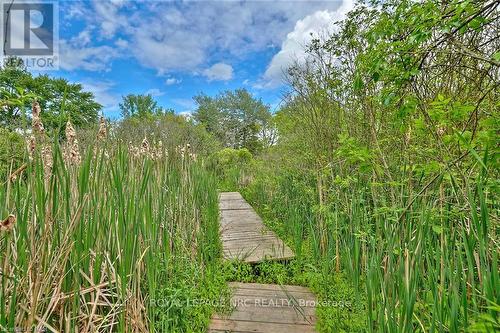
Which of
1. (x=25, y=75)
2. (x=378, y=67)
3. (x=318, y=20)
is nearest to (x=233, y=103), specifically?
(x=25, y=75)

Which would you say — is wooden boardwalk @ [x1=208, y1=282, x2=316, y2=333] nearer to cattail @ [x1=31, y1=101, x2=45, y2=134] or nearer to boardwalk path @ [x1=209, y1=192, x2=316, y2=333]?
boardwalk path @ [x1=209, y1=192, x2=316, y2=333]

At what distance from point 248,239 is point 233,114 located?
21494mm

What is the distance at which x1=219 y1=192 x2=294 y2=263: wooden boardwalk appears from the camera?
9.46 feet

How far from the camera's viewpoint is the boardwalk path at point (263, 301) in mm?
1827

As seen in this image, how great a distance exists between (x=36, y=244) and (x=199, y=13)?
5.35 meters

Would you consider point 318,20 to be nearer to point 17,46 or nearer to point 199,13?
point 199,13

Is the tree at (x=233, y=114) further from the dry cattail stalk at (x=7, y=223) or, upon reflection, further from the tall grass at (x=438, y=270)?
the dry cattail stalk at (x=7, y=223)

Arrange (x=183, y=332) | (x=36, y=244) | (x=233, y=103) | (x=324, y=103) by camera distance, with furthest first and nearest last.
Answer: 1. (x=233, y=103)
2. (x=324, y=103)
3. (x=183, y=332)
4. (x=36, y=244)

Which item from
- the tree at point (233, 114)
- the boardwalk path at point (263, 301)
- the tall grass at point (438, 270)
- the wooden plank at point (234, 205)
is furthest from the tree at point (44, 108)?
the tree at point (233, 114)

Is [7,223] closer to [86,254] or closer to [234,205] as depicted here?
[86,254]

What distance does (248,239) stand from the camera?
135 inches

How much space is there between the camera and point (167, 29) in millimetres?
6227

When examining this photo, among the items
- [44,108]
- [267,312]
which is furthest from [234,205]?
[44,108]

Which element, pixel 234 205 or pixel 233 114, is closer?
pixel 234 205
